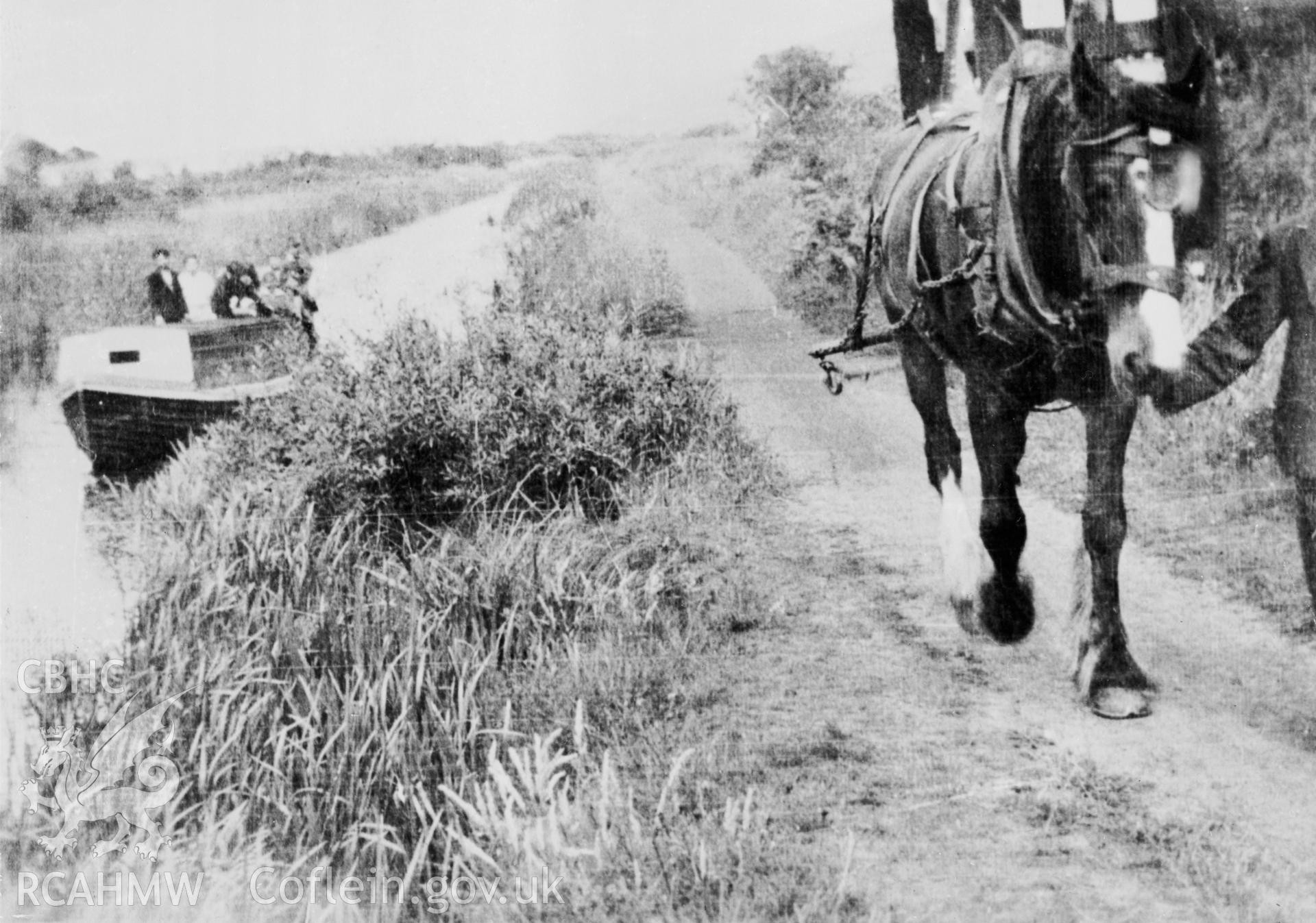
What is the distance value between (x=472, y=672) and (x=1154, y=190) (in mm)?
2197

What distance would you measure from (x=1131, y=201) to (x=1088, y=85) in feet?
0.99

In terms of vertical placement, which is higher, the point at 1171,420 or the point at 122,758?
the point at 1171,420

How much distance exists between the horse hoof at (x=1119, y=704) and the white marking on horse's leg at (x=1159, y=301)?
3.16ft

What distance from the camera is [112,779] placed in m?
3.02

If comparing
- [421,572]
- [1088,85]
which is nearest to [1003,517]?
[1088,85]

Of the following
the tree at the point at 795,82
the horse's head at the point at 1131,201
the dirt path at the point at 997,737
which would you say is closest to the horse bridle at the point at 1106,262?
the horse's head at the point at 1131,201

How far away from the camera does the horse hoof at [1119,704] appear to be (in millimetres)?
2854

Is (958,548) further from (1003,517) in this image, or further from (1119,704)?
(1119,704)

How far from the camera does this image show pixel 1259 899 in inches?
103

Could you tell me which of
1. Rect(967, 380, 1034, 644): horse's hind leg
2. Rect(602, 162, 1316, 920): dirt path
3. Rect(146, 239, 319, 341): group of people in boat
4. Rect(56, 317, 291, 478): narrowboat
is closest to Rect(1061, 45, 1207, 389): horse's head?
Rect(967, 380, 1034, 644): horse's hind leg

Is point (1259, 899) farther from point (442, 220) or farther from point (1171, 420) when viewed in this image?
point (442, 220)

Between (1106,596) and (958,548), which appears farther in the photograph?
(958,548)

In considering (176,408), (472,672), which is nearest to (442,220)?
(176,408)

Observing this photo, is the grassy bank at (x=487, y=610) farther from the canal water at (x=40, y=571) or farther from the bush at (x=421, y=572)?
the canal water at (x=40, y=571)
